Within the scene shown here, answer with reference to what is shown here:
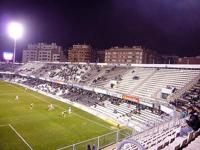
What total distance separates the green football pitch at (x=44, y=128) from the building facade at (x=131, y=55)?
67173 millimetres

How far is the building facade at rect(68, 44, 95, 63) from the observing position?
126 meters

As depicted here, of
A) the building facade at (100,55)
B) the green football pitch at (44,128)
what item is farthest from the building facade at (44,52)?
the green football pitch at (44,128)

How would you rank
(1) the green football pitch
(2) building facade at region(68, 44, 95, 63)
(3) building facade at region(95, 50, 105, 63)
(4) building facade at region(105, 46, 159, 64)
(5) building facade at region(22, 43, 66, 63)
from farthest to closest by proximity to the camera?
(5) building facade at region(22, 43, 66, 63) < (3) building facade at region(95, 50, 105, 63) < (2) building facade at region(68, 44, 95, 63) < (4) building facade at region(105, 46, 159, 64) < (1) the green football pitch

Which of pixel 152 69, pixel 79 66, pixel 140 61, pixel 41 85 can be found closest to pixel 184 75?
pixel 152 69

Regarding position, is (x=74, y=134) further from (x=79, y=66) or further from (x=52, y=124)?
(x=79, y=66)

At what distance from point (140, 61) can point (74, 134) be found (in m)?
78.3

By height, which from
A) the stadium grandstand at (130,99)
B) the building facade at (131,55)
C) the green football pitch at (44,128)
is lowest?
the green football pitch at (44,128)

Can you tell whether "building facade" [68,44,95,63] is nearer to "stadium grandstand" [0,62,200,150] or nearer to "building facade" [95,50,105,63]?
"building facade" [95,50,105,63]

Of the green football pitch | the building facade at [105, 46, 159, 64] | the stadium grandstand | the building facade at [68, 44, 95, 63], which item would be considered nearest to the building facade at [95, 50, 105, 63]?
the building facade at [68, 44, 95, 63]

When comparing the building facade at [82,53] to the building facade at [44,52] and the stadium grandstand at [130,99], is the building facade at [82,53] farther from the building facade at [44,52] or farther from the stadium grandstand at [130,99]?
the stadium grandstand at [130,99]

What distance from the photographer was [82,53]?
126 meters

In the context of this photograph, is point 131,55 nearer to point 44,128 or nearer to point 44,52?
point 44,52

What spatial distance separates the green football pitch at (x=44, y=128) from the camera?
2250cm

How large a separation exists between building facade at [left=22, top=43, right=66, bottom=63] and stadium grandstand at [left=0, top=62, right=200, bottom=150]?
247 ft
